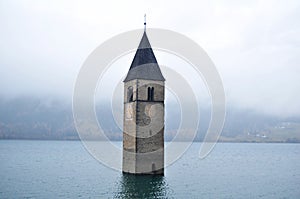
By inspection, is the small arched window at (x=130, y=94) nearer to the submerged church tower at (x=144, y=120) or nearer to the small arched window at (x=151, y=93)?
the submerged church tower at (x=144, y=120)

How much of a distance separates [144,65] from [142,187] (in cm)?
1256

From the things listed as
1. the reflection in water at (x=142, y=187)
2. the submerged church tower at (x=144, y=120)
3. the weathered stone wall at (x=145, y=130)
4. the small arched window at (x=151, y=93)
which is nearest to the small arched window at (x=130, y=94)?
the submerged church tower at (x=144, y=120)

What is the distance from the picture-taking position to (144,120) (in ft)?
119

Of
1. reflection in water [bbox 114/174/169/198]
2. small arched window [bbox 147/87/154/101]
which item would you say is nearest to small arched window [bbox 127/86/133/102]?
small arched window [bbox 147/87/154/101]

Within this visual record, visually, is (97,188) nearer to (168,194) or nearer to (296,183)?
(168,194)

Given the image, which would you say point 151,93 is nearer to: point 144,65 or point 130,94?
point 130,94

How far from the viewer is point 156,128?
36.9m

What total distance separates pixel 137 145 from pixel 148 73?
7.54 meters

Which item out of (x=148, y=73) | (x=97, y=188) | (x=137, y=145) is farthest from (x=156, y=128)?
(x=97, y=188)

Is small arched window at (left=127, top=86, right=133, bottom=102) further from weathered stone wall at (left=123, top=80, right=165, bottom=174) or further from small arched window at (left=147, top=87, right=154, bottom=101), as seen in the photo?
small arched window at (left=147, top=87, right=154, bottom=101)

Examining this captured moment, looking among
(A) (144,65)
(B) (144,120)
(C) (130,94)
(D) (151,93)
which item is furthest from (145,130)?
(A) (144,65)

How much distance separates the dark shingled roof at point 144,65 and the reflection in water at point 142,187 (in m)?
10.2

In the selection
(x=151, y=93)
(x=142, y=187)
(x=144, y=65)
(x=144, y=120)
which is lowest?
(x=142, y=187)

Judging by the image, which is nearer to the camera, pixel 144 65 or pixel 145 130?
pixel 145 130
